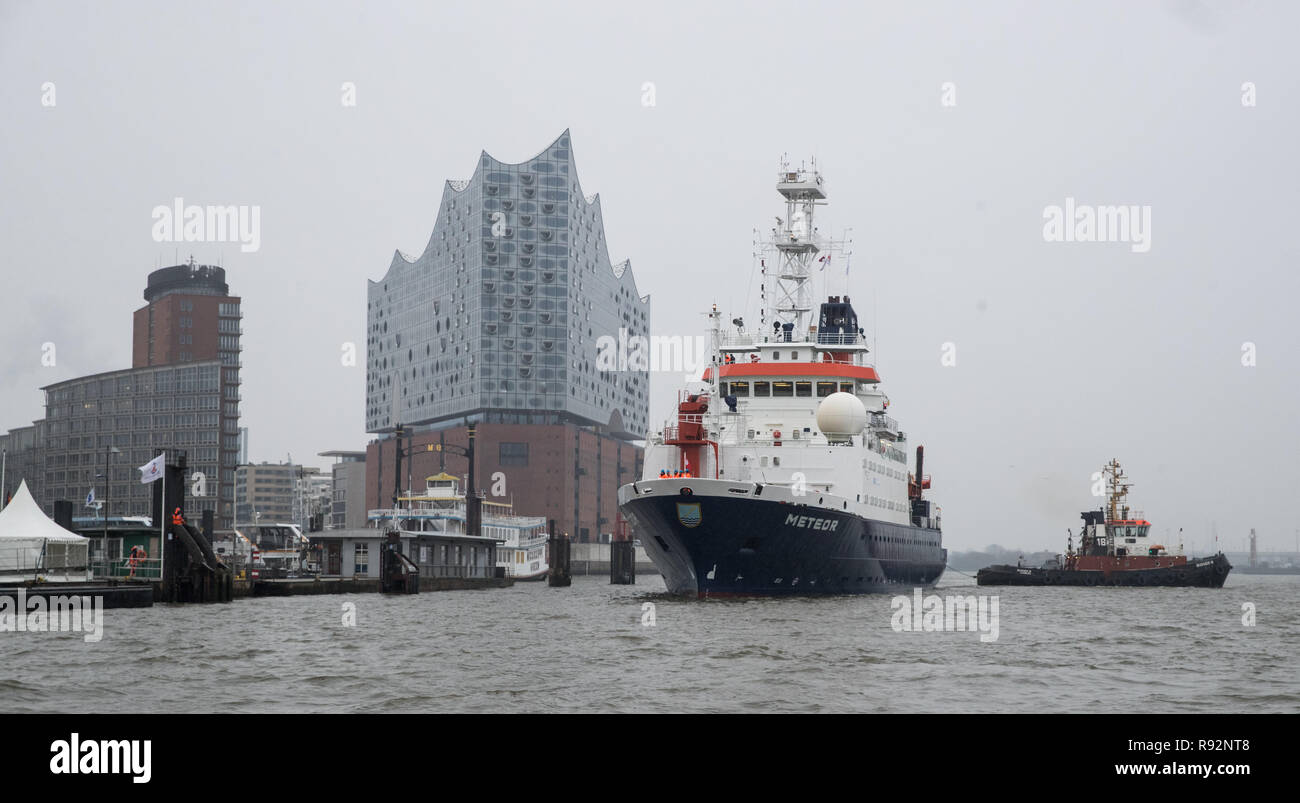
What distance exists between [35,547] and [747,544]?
31597 millimetres

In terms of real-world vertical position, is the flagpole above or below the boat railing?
below

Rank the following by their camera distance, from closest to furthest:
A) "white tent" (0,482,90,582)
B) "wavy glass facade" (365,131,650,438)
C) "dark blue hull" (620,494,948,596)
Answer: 1. "white tent" (0,482,90,582)
2. "dark blue hull" (620,494,948,596)
3. "wavy glass facade" (365,131,650,438)

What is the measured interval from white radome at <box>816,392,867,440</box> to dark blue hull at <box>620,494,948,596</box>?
4050mm

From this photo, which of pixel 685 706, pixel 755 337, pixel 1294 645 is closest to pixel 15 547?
pixel 755 337

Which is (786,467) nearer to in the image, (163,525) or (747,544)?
(747,544)

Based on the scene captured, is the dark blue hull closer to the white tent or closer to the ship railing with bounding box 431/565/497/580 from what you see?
the white tent

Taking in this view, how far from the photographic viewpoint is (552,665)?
28609 mm

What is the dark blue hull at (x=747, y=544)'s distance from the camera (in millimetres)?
53000

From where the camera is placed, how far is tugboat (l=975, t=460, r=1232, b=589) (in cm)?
9675

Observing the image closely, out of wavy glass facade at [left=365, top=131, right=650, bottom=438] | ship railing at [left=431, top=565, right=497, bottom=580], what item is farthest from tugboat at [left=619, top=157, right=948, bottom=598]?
wavy glass facade at [left=365, top=131, right=650, bottom=438]

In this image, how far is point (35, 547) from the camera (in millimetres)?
57688

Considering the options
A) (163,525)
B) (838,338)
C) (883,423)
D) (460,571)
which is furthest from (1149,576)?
(163,525)
